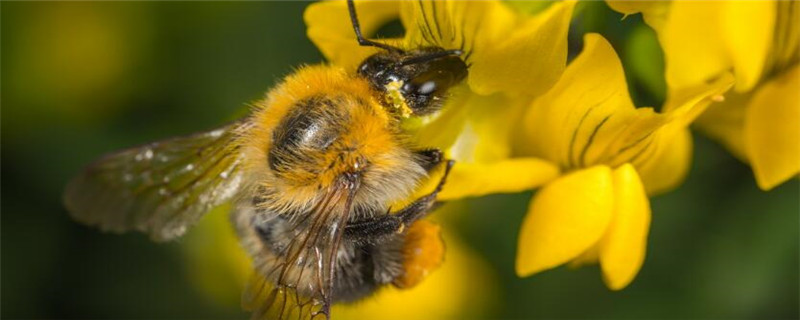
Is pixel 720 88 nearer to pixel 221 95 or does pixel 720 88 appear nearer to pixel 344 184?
pixel 344 184

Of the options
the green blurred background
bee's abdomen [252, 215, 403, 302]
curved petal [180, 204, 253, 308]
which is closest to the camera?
bee's abdomen [252, 215, 403, 302]

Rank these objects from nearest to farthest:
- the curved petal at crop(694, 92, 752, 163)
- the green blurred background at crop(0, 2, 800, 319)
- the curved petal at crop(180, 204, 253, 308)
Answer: the curved petal at crop(694, 92, 752, 163)
the green blurred background at crop(0, 2, 800, 319)
the curved petal at crop(180, 204, 253, 308)

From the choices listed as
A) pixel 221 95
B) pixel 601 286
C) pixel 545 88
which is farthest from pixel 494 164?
pixel 221 95

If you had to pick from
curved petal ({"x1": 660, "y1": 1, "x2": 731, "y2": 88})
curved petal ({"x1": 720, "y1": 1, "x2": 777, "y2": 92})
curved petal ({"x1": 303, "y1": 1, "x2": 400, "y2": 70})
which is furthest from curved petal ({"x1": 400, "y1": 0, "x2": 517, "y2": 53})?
curved petal ({"x1": 720, "y1": 1, "x2": 777, "y2": 92})

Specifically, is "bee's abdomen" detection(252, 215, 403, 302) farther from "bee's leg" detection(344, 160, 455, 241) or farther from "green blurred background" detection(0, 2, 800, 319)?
"green blurred background" detection(0, 2, 800, 319)

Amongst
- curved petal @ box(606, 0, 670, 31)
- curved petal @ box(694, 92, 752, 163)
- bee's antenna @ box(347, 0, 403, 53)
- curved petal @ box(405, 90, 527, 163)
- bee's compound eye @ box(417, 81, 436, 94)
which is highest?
bee's antenna @ box(347, 0, 403, 53)

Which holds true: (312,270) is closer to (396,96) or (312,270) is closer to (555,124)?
(396,96)

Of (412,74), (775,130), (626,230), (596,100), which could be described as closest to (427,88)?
(412,74)
